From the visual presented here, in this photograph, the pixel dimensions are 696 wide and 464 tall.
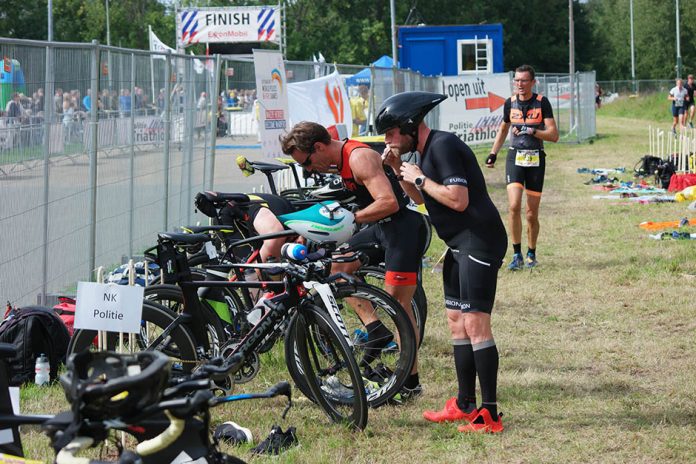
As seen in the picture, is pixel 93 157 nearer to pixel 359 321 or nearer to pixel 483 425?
pixel 359 321

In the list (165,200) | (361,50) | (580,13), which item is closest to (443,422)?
Result: (165,200)

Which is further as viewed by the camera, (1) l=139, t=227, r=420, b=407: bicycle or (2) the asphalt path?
(2) the asphalt path

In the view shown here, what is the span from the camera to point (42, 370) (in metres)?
7.29

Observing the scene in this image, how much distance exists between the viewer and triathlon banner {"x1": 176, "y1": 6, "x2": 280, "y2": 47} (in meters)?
44.8

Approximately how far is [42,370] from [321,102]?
782cm

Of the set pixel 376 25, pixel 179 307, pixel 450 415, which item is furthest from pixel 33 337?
pixel 376 25

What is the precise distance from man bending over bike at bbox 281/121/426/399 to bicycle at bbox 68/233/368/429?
23.6 inches

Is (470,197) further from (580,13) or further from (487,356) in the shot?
(580,13)

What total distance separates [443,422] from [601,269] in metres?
6.17

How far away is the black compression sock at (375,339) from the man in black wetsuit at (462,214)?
1.73 ft

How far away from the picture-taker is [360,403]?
602cm

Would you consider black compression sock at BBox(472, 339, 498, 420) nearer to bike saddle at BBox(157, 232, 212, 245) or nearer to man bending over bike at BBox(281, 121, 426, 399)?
man bending over bike at BBox(281, 121, 426, 399)

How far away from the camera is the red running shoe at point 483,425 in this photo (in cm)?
629

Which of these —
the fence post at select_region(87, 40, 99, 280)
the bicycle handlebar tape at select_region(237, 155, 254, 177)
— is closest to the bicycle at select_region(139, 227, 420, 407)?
the bicycle handlebar tape at select_region(237, 155, 254, 177)
